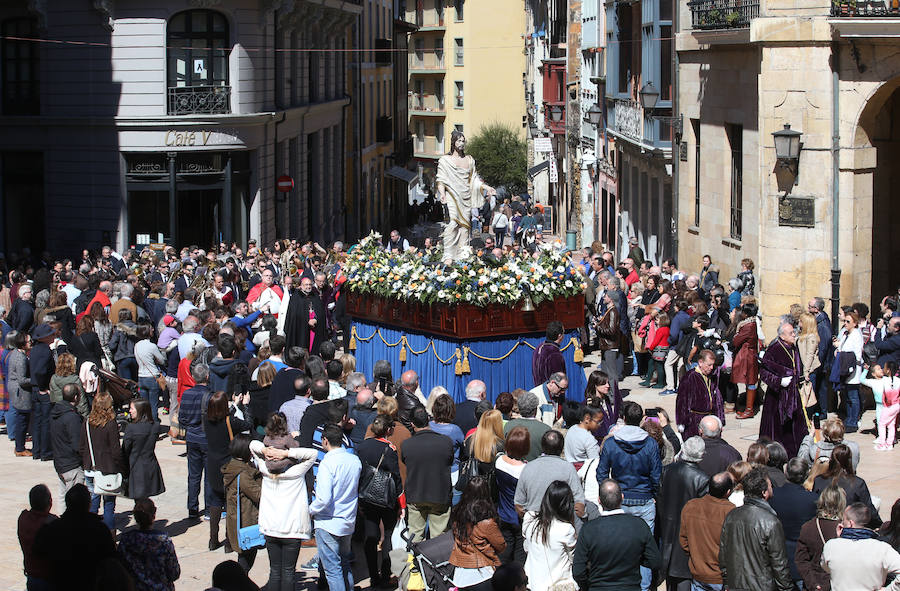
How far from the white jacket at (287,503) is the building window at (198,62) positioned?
21.0 meters

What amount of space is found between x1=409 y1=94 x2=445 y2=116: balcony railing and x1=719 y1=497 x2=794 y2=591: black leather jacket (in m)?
71.1

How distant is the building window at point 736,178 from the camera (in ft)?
80.0

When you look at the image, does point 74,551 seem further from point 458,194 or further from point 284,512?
point 458,194

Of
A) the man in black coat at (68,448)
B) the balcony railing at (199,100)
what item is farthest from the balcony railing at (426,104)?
the man in black coat at (68,448)

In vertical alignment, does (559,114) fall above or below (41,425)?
above

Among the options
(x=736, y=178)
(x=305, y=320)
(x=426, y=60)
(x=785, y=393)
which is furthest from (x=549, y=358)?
(x=426, y=60)

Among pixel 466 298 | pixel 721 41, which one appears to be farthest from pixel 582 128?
pixel 466 298

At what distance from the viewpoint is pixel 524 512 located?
33.1ft

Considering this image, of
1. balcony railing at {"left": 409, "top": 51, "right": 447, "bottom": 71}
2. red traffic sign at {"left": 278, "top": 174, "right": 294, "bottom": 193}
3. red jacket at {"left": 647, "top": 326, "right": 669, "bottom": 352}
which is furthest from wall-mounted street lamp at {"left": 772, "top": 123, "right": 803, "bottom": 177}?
balcony railing at {"left": 409, "top": 51, "right": 447, "bottom": 71}

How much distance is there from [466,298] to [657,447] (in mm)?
6802

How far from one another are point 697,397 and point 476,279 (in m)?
4.44

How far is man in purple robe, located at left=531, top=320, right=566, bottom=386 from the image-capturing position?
15.6 m

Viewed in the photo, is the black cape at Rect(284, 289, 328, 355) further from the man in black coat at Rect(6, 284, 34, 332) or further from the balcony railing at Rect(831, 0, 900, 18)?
the balcony railing at Rect(831, 0, 900, 18)

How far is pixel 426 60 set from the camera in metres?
79.8
